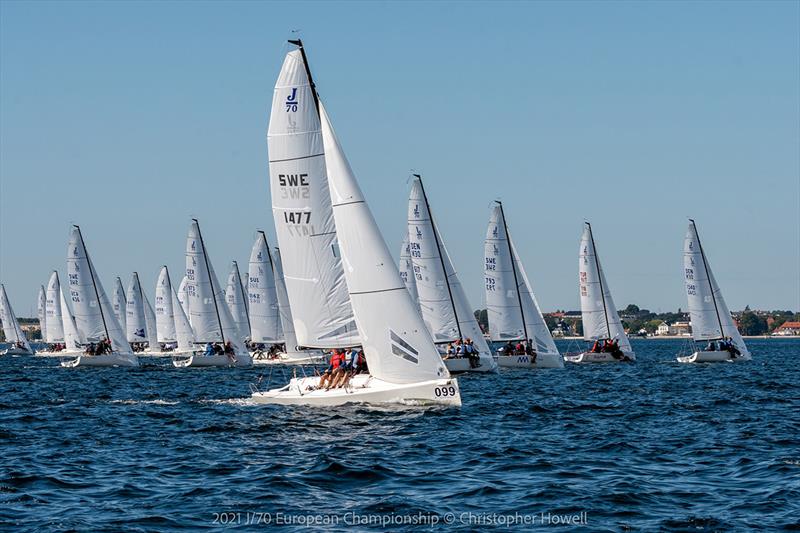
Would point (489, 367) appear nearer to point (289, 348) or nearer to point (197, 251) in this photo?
point (289, 348)

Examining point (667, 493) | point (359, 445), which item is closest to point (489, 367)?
point (359, 445)

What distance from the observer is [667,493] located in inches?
651

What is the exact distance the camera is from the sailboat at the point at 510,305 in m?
56.5

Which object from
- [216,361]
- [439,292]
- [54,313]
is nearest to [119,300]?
[54,313]

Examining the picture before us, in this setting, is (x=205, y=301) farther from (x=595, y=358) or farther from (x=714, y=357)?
(x=714, y=357)

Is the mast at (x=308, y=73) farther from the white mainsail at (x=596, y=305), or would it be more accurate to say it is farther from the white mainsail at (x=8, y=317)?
the white mainsail at (x=8, y=317)

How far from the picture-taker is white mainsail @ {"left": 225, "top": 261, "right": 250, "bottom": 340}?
81.6 metres

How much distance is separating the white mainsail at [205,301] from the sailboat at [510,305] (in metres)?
16.5

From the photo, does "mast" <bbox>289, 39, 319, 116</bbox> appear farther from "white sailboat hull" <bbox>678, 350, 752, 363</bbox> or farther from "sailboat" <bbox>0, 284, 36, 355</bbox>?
"sailboat" <bbox>0, 284, 36, 355</bbox>

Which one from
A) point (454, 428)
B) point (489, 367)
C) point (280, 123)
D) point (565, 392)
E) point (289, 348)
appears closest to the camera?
point (454, 428)

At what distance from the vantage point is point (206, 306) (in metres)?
66.5

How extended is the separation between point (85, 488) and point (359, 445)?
5698 millimetres

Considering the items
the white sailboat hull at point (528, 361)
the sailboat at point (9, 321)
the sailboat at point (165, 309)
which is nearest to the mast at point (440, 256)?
the white sailboat hull at point (528, 361)

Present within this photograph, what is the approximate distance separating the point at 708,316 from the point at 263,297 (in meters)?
26.2
